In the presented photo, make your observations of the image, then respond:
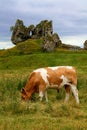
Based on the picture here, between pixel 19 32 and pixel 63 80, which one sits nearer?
pixel 63 80

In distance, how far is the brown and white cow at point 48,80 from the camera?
21.2 m

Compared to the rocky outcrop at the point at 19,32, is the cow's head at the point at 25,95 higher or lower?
lower

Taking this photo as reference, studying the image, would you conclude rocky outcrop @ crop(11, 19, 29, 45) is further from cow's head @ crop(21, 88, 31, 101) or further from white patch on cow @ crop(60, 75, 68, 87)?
cow's head @ crop(21, 88, 31, 101)

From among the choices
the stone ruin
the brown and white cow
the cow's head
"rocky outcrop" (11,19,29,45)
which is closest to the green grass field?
the cow's head

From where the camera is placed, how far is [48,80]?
21344mm

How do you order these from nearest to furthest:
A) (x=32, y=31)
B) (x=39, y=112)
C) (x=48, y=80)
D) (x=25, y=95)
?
(x=39, y=112), (x=25, y=95), (x=48, y=80), (x=32, y=31)

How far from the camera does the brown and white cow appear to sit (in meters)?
21.2

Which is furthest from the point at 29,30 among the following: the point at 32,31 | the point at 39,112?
the point at 39,112

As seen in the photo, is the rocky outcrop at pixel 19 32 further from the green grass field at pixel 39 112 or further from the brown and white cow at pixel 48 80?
the brown and white cow at pixel 48 80

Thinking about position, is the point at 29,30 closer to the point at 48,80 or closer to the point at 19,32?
the point at 19,32

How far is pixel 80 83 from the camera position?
27.2 meters

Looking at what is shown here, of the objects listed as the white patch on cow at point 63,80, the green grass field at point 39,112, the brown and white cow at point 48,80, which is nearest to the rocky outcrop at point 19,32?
the green grass field at point 39,112

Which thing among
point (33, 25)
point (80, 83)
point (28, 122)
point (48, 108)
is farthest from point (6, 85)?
point (33, 25)

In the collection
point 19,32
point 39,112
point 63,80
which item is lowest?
point 39,112
